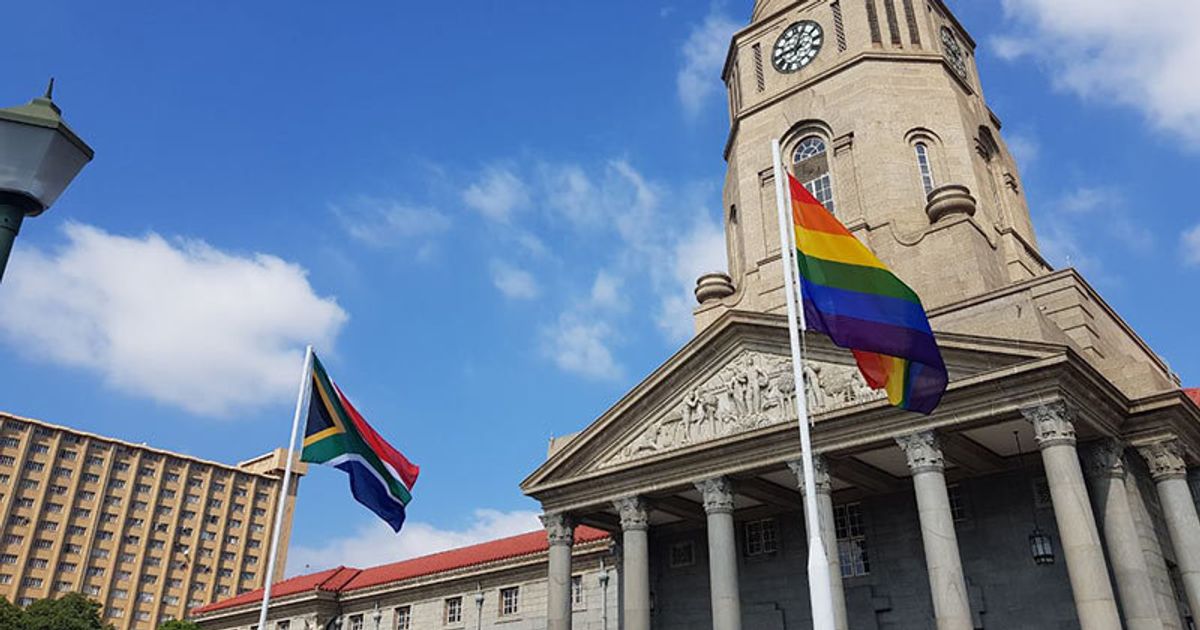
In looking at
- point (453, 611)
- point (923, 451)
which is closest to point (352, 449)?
point (923, 451)

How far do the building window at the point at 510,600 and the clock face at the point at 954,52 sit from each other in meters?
30.1

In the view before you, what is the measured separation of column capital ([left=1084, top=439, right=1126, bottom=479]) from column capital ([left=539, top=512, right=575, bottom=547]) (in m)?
15.8

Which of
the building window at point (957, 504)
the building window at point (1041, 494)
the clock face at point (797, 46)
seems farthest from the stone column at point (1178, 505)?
the clock face at point (797, 46)

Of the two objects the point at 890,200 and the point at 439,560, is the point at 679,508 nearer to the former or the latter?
the point at 890,200

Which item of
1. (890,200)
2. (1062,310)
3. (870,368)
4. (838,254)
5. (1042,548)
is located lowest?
(1042,548)

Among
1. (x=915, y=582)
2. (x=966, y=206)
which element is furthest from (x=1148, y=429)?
(x=966, y=206)

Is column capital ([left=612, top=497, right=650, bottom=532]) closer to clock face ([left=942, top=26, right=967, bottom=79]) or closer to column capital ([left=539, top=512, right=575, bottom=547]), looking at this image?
column capital ([left=539, top=512, right=575, bottom=547])

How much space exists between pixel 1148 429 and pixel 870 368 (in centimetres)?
1301

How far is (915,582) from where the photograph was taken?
1066 inches

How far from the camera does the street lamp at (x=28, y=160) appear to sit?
Result: 5738 millimetres

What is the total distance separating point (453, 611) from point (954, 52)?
→ 34.5 m

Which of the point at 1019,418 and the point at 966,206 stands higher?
the point at 966,206

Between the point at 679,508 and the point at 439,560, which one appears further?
the point at 439,560

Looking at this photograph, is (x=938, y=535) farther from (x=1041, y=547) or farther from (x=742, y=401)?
(x=742, y=401)
